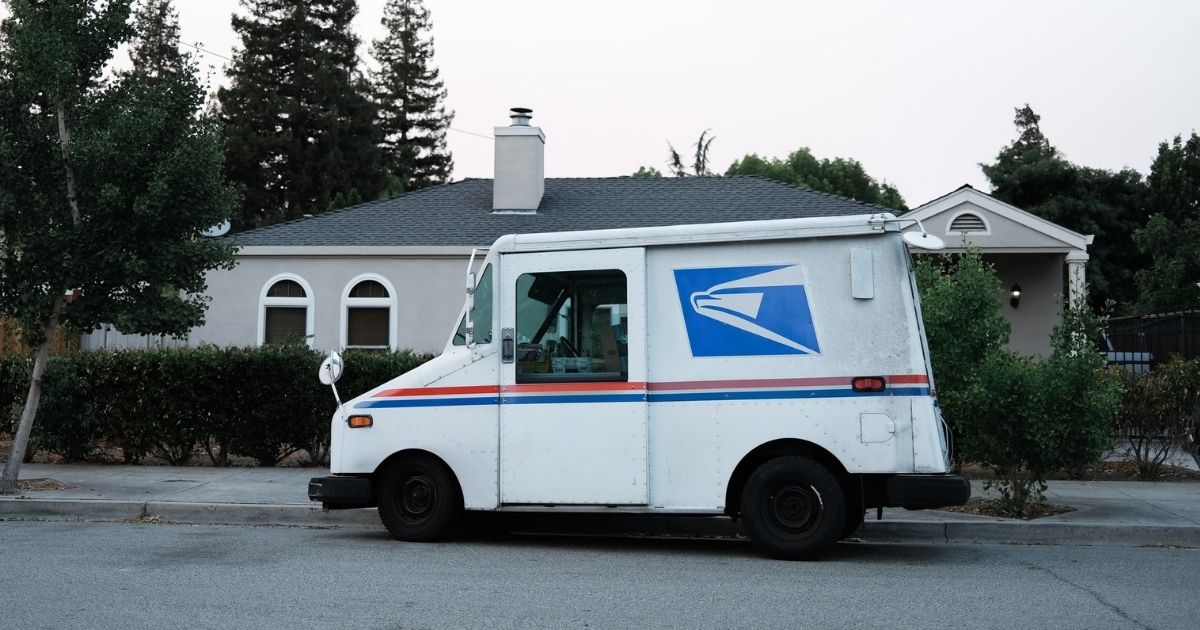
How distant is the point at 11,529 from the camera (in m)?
10.0

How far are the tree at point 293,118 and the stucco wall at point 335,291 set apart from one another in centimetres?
3004

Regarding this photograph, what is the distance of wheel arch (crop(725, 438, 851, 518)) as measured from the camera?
8.48 m

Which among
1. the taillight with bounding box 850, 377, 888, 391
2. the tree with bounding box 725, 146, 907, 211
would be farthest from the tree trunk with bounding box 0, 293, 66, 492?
the tree with bounding box 725, 146, 907, 211

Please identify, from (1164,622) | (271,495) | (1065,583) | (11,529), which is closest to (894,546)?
(1065,583)

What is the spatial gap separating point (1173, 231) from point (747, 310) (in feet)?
115

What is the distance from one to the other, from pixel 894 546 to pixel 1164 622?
321 cm

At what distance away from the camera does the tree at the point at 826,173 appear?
6494 cm

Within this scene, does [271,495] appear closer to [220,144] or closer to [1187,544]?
[220,144]

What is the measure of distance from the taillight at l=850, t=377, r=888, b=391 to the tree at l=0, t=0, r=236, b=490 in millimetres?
7087

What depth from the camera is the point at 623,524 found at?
10141mm

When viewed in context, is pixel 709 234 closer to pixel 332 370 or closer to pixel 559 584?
pixel 559 584

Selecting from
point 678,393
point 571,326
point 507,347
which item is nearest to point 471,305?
point 507,347

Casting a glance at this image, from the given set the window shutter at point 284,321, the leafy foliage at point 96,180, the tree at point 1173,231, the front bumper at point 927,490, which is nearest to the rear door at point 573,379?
the front bumper at point 927,490

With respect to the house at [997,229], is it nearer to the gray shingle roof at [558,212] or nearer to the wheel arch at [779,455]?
→ the gray shingle roof at [558,212]
